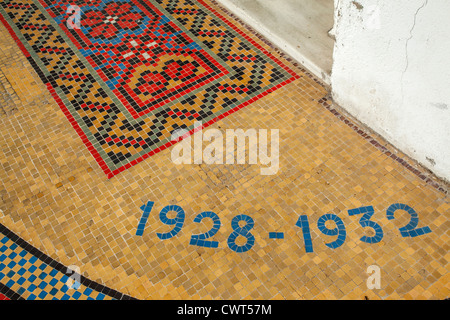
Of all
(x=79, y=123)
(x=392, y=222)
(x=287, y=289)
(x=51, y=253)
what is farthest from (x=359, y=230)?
(x=79, y=123)

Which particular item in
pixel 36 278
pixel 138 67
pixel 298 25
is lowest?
pixel 36 278

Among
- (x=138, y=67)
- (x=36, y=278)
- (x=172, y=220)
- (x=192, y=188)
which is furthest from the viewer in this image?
(x=138, y=67)

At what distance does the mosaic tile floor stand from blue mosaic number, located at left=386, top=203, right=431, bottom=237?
0.01m

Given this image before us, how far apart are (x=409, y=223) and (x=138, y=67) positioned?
4013 mm

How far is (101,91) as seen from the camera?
580 cm

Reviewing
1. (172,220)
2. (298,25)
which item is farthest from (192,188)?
(298,25)

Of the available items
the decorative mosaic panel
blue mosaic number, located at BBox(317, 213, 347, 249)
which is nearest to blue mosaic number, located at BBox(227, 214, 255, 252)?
blue mosaic number, located at BBox(317, 213, 347, 249)

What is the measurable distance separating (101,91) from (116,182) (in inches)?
61.2

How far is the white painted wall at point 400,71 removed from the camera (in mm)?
3928

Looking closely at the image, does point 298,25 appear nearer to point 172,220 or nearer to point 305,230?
point 305,230

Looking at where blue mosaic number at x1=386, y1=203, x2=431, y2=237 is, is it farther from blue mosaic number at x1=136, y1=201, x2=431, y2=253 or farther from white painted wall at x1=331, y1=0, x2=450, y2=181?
white painted wall at x1=331, y1=0, x2=450, y2=181

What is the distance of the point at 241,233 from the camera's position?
441 cm

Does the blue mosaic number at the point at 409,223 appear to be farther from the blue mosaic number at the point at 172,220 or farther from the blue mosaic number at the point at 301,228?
the blue mosaic number at the point at 172,220

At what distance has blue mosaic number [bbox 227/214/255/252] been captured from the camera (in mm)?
4312
